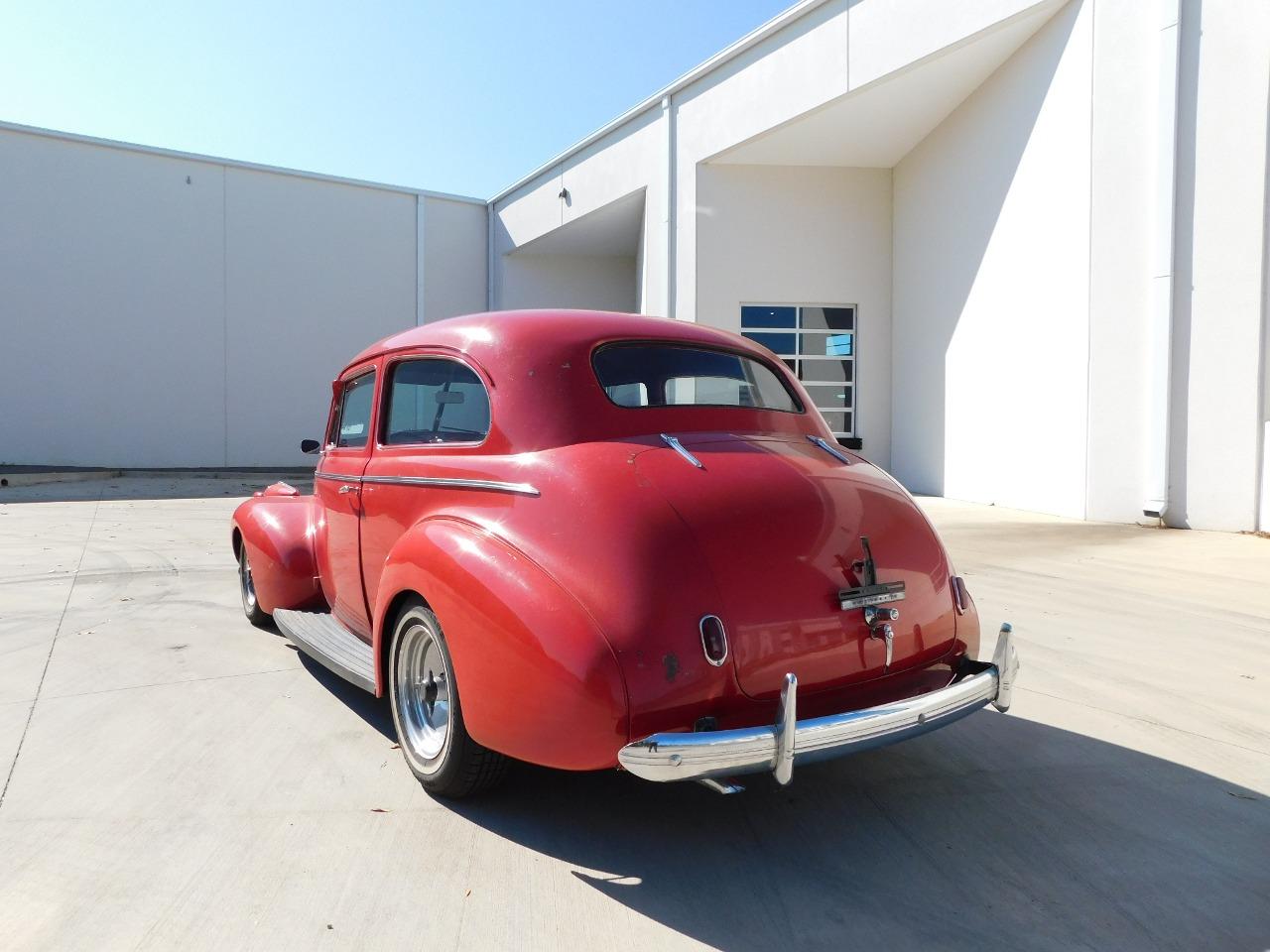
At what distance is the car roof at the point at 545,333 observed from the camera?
3.13m

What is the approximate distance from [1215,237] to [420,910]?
9.86 m

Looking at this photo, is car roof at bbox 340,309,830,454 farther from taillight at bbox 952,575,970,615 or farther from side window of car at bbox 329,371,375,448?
taillight at bbox 952,575,970,615

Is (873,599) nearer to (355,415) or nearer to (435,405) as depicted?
(435,405)

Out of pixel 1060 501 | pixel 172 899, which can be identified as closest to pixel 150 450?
pixel 1060 501

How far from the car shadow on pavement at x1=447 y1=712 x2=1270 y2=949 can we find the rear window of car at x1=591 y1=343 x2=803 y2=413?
1.39 metres

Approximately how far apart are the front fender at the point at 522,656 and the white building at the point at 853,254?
8.94 meters

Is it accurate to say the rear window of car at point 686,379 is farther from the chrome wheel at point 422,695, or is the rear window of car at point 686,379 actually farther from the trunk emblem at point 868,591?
the chrome wheel at point 422,695

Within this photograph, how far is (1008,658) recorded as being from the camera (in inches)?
110

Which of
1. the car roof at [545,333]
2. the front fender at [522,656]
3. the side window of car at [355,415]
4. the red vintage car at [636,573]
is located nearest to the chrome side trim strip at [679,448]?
the red vintage car at [636,573]

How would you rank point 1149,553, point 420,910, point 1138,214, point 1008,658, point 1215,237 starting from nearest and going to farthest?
point 420,910 < point 1008,658 < point 1149,553 < point 1215,237 < point 1138,214

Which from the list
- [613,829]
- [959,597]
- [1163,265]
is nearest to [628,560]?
[613,829]

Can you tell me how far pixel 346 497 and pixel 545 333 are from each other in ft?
4.43

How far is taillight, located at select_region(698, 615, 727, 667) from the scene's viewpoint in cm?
236

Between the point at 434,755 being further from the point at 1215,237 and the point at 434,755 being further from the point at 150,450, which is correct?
the point at 150,450
